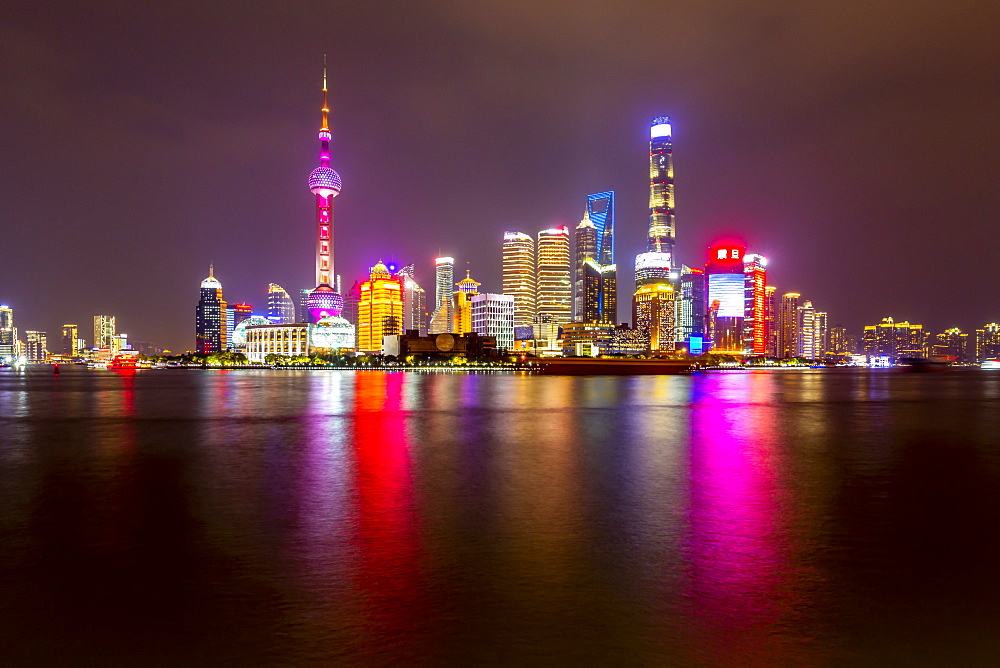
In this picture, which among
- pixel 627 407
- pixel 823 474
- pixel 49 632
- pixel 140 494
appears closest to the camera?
pixel 49 632

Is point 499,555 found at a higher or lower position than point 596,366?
higher

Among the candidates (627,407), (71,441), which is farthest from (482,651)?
(627,407)

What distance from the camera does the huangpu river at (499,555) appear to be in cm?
887

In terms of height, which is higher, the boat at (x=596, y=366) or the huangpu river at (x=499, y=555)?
the huangpu river at (x=499, y=555)

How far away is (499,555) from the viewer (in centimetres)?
1317

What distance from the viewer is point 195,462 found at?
2652 cm

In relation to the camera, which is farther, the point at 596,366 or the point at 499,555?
the point at 596,366

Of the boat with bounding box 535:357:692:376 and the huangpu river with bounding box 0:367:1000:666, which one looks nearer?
the huangpu river with bounding box 0:367:1000:666

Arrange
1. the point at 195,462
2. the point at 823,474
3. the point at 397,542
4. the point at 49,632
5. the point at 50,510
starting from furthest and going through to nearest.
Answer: the point at 195,462
the point at 823,474
the point at 50,510
the point at 397,542
the point at 49,632

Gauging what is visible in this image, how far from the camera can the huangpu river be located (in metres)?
8.87

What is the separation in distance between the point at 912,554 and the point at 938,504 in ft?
21.6

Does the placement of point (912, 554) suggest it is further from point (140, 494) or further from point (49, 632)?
point (140, 494)

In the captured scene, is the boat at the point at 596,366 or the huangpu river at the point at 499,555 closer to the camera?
the huangpu river at the point at 499,555

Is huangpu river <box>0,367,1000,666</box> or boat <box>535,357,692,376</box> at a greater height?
huangpu river <box>0,367,1000,666</box>
